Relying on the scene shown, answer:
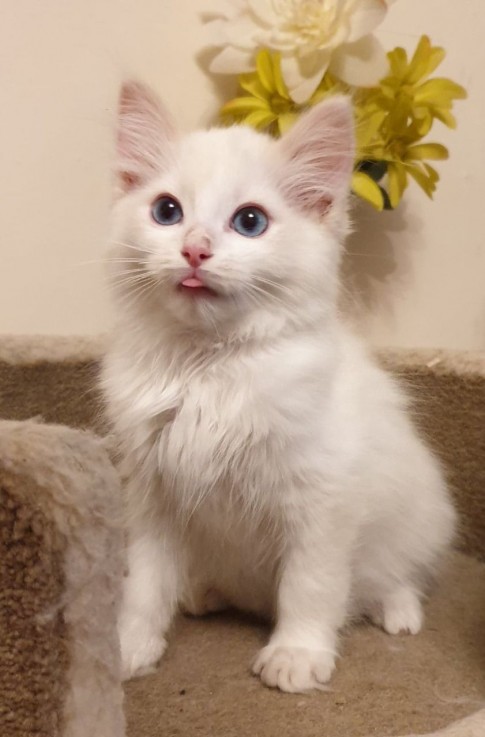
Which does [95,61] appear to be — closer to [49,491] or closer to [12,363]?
[12,363]

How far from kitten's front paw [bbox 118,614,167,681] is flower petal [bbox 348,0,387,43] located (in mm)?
1118

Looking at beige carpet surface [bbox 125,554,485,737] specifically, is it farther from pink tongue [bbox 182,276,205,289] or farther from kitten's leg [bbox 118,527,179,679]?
pink tongue [bbox 182,276,205,289]

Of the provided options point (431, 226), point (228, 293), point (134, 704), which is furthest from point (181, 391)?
point (431, 226)

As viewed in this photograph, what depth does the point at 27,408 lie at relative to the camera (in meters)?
1.36

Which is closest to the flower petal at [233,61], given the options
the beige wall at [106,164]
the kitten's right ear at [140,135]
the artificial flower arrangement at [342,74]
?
the artificial flower arrangement at [342,74]

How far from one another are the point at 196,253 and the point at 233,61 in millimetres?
824

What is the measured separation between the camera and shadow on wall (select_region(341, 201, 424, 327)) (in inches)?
67.7

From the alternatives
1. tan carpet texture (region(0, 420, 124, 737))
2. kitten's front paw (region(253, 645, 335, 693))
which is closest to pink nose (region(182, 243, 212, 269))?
tan carpet texture (region(0, 420, 124, 737))

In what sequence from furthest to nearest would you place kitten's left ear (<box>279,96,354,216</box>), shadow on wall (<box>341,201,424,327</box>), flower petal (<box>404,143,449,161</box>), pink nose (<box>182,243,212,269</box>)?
shadow on wall (<box>341,201,424,327</box>), flower petal (<box>404,143,449,161</box>), kitten's left ear (<box>279,96,354,216</box>), pink nose (<box>182,243,212,269</box>)

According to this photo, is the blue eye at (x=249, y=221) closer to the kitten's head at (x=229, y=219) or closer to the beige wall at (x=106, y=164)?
the kitten's head at (x=229, y=219)

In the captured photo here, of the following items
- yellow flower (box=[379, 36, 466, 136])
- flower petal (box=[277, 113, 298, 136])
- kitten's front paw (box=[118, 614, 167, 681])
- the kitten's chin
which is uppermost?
yellow flower (box=[379, 36, 466, 136])

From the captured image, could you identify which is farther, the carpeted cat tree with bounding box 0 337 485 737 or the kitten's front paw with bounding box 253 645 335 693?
the kitten's front paw with bounding box 253 645 335 693

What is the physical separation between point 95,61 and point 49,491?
125 centimetres

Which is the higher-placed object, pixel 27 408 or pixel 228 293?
pixel 228 293
